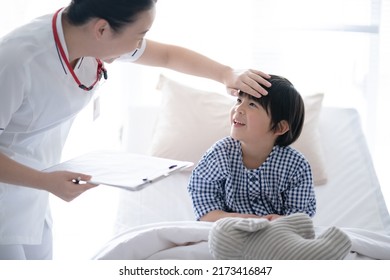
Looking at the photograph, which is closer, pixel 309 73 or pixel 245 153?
pixel 245 153

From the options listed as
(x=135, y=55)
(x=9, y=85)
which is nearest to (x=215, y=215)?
(x=135, y=55)

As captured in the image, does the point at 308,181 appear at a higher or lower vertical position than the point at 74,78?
lower

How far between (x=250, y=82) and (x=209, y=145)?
25.2 inches

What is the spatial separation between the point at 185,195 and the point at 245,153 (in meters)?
0.43

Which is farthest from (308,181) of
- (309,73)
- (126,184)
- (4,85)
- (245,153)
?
(309,73)

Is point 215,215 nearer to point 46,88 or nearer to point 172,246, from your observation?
point 172,246

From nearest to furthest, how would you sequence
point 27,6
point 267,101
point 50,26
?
point 50,26
point 267,101
point 27,6

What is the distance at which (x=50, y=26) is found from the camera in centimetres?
161

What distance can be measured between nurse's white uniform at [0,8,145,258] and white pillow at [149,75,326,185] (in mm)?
702

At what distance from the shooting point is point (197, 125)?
8.25 feet

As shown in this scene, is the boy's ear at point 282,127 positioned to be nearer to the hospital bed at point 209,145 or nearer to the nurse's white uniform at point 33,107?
the hospital bed at point 209,145

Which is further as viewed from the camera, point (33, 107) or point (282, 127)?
point (282, 127)

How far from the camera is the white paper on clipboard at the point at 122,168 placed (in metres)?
1.52
